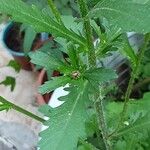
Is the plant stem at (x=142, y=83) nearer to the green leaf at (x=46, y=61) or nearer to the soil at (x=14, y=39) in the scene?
the soil at (x=14, y=39)

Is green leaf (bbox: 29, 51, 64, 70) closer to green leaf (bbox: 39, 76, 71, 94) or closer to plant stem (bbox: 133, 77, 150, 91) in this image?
green leaf (bbox: 39, 76, 71, 94)

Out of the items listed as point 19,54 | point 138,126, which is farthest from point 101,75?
point 19,54

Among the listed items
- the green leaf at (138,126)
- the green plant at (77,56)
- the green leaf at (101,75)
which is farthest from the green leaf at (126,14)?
the green leaf at (138,126)

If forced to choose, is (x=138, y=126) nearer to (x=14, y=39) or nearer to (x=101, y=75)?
(x=101, y=75)

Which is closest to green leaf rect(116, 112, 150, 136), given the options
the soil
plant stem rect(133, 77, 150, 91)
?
plant stem rect(133, 77, 150, 91)

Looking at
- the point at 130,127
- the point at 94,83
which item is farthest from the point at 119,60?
the point at 94,83
